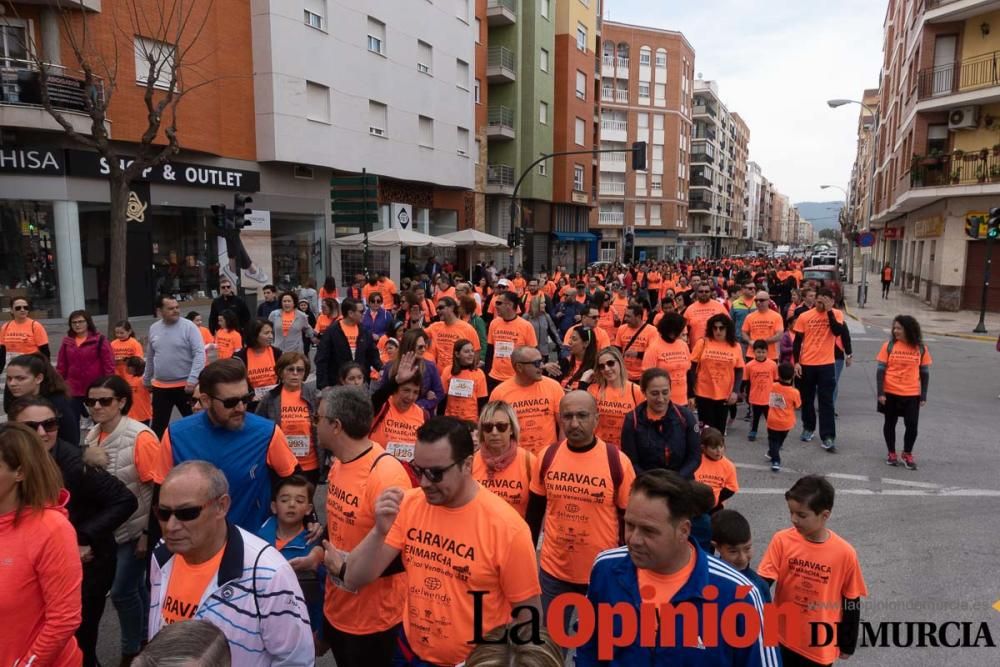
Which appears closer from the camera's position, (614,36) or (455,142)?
(455,142)

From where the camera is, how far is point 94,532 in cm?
331

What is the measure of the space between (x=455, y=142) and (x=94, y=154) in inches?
646

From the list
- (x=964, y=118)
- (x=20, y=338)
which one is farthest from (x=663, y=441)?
(x=964, y=118)

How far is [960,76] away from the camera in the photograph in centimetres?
2453

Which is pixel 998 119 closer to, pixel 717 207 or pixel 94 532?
pixel 94 532

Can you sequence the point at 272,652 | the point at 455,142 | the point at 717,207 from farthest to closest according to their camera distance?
the point at 717,207
the point at 455,142
the point at 272,652

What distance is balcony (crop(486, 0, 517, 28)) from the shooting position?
3441cm

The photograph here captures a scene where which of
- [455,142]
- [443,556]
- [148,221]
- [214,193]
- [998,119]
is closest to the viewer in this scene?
[443,556]

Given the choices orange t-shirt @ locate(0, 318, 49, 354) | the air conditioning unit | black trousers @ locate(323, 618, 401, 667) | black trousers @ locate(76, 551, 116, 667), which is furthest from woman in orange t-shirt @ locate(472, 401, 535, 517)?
the air conditioning unit

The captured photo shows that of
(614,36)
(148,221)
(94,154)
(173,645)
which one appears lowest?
(173,645)

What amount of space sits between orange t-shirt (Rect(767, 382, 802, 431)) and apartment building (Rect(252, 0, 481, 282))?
14.1 metres

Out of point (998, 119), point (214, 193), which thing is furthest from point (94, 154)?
point (998, 119)

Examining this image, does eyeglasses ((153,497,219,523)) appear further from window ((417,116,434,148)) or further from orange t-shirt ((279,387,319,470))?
window ((417,116,434,148))

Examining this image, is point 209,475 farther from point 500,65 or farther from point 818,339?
point 500,65
